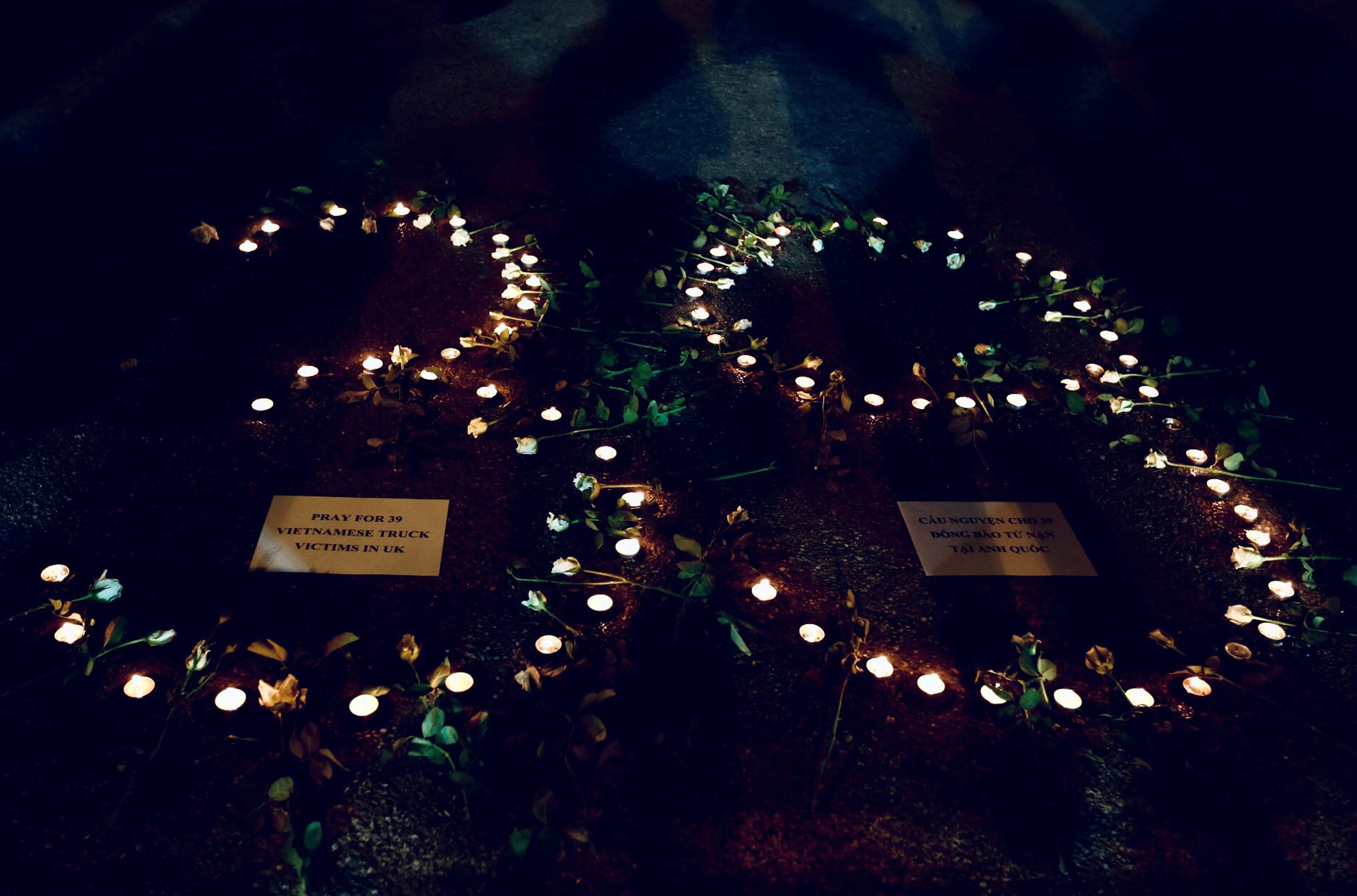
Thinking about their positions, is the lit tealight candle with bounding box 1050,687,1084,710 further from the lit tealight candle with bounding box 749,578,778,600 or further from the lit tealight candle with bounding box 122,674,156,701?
the lit tealight candle with bounding box 122,674,156,701

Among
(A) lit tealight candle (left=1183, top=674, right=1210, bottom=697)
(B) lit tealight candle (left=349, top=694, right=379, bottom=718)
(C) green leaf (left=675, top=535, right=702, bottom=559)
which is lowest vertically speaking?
(A) lit tealight candle (left=1183, top=674, right=1210, bottom=697)

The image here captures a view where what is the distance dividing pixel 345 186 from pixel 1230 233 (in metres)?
3.92

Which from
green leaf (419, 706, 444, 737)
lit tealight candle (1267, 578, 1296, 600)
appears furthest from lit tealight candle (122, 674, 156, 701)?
lit tealight candle (1267, 578, 1296, 600)

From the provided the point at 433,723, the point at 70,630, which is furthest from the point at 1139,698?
the point at 70,630

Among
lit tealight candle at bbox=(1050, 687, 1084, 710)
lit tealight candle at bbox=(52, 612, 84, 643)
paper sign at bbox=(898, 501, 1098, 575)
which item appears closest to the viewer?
lit tealight candle at bbox=(52, 612, 84, 643)

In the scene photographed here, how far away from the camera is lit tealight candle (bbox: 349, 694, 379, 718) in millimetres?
1617

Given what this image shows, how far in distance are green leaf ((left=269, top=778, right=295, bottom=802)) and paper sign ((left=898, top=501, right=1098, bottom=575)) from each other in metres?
1.56

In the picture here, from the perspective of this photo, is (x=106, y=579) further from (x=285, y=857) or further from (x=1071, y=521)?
(x=1071, y=521)

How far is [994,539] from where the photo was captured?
2.15 m

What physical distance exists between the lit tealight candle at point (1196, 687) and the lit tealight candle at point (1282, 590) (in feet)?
1.51

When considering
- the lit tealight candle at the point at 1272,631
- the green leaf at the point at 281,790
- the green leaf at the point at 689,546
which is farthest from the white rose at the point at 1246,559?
the green leaf at the point at 281,790

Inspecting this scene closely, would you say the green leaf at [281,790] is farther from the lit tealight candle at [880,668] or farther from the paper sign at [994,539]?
the paper sign at [994,539]

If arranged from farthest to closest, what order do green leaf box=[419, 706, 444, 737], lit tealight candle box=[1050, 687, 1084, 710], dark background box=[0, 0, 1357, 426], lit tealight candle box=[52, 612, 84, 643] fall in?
1. dark background box=[0, 0, 1357, 426]
2. lit tealight candle box=[1050, 687, 1084, 710]
3. lit tealight candle box=[52, 612, 84, 643]
4. green leaf box=[419, 706, 444, 737]

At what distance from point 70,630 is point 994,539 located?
2.29 metres
